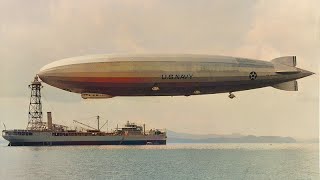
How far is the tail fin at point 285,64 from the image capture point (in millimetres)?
74812

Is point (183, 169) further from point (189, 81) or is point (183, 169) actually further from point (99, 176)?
point (189, 81)

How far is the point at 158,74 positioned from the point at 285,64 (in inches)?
712

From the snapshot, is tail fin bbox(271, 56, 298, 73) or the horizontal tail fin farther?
the horizontal tail fin

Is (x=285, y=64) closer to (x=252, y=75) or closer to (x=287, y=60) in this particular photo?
(x=287, y=60)

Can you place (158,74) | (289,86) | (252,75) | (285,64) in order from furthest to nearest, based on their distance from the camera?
(289,86) → (285,64) → (252,75) → (158,74)

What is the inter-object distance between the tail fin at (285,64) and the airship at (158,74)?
13 cm

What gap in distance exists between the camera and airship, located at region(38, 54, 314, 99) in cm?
7056

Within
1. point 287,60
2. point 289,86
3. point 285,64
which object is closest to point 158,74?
point 285,64

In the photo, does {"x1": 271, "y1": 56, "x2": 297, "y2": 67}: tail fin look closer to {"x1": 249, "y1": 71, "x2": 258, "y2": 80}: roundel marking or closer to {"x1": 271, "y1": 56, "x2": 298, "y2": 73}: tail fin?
{"x1": 271, "y1": 56, "x2": 298, "y2": 73}: tail fin

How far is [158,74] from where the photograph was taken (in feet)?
231

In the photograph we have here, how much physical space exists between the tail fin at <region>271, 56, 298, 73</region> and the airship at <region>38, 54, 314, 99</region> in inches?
5.2

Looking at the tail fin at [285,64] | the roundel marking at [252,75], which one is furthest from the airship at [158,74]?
the tail fin at [285,64]

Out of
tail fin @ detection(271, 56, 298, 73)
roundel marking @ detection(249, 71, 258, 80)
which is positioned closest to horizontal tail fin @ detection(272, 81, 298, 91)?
tail fin @ detection(271, 56, 298, 73)

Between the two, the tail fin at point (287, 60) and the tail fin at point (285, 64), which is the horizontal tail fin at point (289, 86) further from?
the tail fin at point (287, 60)
